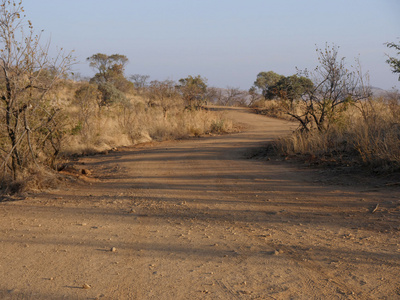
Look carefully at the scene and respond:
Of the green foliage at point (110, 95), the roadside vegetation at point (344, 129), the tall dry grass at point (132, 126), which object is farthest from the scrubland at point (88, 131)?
the roadside vegetation at point (344, 129)

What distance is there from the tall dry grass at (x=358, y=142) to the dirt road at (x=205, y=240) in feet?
3.67

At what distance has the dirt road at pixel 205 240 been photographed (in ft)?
12.7

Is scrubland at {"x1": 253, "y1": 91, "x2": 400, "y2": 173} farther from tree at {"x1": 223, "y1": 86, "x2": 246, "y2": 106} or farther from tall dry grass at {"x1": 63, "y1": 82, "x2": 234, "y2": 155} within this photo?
tree at {"x1": 223, "y1": 86, "x2": 246, "y2": 106}

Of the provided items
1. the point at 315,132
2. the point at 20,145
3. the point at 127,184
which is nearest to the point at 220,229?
the point at 127,184

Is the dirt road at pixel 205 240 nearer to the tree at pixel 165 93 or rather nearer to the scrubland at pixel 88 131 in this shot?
the scrubland at pixel 88 131

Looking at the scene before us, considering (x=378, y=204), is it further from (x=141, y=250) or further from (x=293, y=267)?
(x=141, y=250)

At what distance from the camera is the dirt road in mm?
3885

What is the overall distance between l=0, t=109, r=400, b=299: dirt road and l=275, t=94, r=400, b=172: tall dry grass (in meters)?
1.12

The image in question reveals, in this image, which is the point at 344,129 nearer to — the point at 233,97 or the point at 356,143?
the point at 356,143

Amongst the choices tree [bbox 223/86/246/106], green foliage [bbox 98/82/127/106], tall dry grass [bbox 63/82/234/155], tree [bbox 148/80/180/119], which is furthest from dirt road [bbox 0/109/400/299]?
tree [bbox 223/86/246/106]

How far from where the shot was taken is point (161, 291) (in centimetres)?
382

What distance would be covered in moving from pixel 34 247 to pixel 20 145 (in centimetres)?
478

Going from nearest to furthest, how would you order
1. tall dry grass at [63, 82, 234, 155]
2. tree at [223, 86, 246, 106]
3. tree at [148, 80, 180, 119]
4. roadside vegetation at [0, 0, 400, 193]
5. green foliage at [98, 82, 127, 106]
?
roadside vegetation at [0, 0, 400, 193], tall dry grass at [63, 82, 234, 155], tree at [148, 80, 180, 119], green foliage at [98, 82, 127, 106], tree at [223, 86, 246, 106]

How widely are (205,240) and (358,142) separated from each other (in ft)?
19.9
